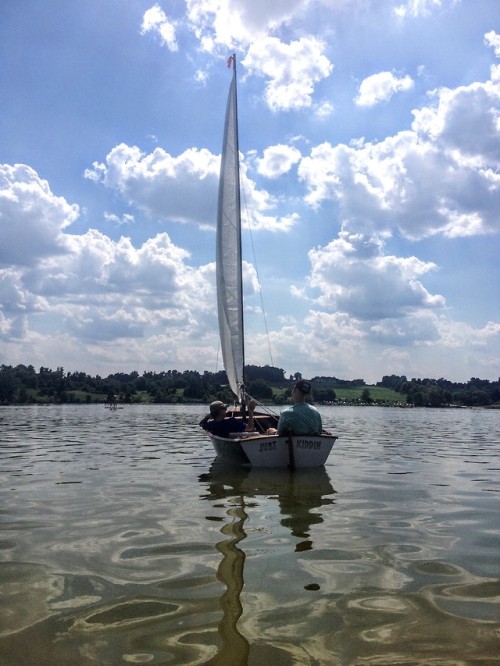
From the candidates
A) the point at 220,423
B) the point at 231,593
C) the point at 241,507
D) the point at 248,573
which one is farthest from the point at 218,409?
the point at 231,593

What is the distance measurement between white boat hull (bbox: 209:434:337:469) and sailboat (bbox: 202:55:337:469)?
0.03 meters

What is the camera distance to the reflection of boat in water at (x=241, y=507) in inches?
182

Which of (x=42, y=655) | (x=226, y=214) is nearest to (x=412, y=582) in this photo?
(x=42, y=655)

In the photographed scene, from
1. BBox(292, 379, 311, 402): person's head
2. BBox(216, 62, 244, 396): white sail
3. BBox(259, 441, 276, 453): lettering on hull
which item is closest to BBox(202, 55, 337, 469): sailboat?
BBox(216, 62, 244, 396): white sail

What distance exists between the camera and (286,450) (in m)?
15.6

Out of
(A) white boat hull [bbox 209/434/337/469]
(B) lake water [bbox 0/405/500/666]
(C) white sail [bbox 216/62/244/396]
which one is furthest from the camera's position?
(C) white sail [bbox 216/62/244/396]

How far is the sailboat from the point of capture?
635 inches

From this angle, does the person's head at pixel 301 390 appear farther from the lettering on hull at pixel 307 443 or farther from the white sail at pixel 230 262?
the white sail at pixel 230 262

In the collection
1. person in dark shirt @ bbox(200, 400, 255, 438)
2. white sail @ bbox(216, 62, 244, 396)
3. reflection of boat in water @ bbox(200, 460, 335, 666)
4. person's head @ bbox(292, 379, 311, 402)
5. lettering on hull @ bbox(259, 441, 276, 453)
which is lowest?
reflection of boat in water @ bbox(200, 460, 335, 666)

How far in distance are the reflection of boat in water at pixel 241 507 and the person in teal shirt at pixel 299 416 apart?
49.6 inches

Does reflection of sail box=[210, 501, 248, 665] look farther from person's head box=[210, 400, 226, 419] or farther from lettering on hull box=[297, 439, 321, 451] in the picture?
person's head box=[210, 400, 226, 419]

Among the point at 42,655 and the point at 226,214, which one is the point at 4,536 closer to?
the point at 42,655

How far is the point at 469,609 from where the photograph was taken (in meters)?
5.18

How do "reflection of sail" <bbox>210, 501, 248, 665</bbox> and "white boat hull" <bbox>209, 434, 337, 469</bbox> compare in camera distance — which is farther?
"white boat hull" <bbox>209, 434, 337, 469</bbox>
